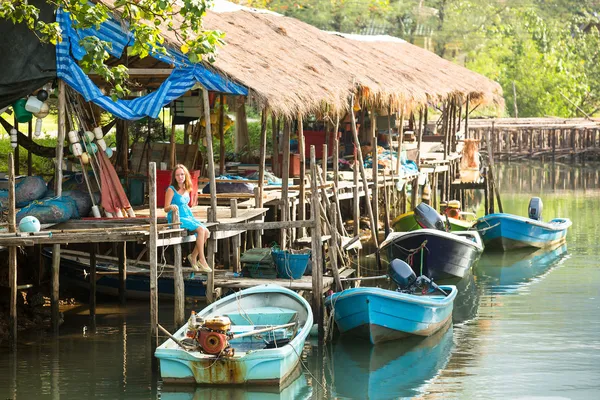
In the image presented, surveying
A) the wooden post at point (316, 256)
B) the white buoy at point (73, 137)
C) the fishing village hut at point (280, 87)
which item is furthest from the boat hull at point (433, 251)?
the white buoy at point (73, 137)

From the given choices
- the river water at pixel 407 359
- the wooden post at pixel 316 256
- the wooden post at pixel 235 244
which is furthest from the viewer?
the wooden post at pixel 235 244

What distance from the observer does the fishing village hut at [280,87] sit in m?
13.9

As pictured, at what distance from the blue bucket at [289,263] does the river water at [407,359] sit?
1.07 meters

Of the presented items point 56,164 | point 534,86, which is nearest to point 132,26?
point 56,164

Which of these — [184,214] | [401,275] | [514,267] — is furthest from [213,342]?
[514,267]

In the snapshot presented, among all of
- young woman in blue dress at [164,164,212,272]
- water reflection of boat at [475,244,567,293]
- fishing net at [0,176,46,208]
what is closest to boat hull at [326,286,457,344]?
young woman in blue dress at [164,164,212,272]

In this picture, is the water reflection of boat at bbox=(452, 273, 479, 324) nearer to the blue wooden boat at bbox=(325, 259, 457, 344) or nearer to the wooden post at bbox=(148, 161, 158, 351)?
the blue wooden boat at bbox=(325, 259, 457, 344)

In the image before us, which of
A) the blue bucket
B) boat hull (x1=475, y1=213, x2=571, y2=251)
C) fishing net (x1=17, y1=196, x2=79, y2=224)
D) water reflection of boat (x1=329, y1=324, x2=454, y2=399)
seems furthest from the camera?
boat hull (x1=475, y1=213, x2=571, y2=251)

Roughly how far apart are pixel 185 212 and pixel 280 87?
287 cm

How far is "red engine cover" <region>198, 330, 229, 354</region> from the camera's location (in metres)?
11.9

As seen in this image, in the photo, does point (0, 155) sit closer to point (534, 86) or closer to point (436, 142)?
point (436, 142)

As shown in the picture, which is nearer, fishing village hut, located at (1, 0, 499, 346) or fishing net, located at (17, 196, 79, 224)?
fishing village hut, located at (1, 0, 499, 346)

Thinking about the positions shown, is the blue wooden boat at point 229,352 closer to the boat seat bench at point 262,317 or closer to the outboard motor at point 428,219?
the boat seat bench at point 262,317

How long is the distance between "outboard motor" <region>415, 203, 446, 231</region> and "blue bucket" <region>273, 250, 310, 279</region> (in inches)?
227
